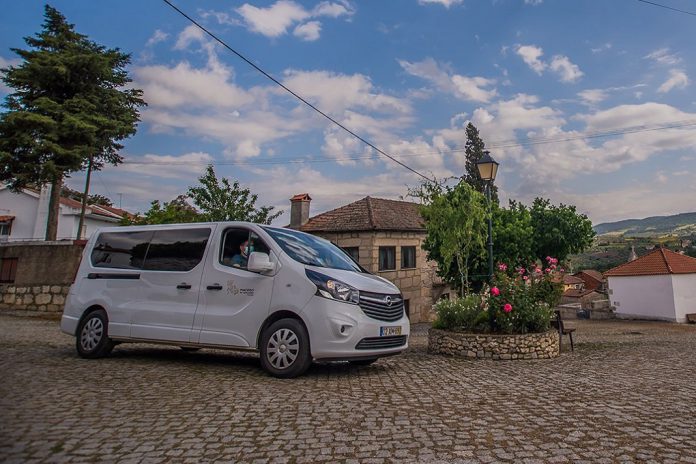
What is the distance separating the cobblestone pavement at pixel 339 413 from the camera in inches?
→ 125

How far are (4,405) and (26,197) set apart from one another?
3569 cm

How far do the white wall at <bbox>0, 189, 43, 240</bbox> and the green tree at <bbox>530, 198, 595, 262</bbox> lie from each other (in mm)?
34379

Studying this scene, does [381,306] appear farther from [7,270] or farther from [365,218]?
[365,218]

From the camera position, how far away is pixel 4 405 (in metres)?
4.21

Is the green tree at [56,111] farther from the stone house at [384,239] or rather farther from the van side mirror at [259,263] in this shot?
the van side mirror at [259,263]

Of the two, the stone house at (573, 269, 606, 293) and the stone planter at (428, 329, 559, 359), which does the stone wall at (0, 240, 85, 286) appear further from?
the stone house at (573, 269, 606, 293)

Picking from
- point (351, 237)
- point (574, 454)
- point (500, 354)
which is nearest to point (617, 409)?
point (574, 454)

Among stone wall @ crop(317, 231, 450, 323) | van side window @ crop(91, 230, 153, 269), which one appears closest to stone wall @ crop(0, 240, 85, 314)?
van side window @ crop(91, 230, 153, 269)

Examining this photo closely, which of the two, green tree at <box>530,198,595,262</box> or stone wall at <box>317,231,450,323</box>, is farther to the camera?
stone wall at <box>317,231,450,323</box>

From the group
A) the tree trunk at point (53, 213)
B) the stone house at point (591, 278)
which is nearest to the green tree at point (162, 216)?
the tree trunk at point (53, 213)

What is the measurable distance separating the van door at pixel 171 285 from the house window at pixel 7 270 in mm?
13078

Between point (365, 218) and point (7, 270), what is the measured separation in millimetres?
16803

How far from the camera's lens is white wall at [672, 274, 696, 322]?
98.5 ft

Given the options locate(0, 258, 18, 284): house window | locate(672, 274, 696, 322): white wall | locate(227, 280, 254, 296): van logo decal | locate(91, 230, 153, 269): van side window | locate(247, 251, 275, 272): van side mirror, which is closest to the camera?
locate(247, 251, 275, 272): van side mirror
